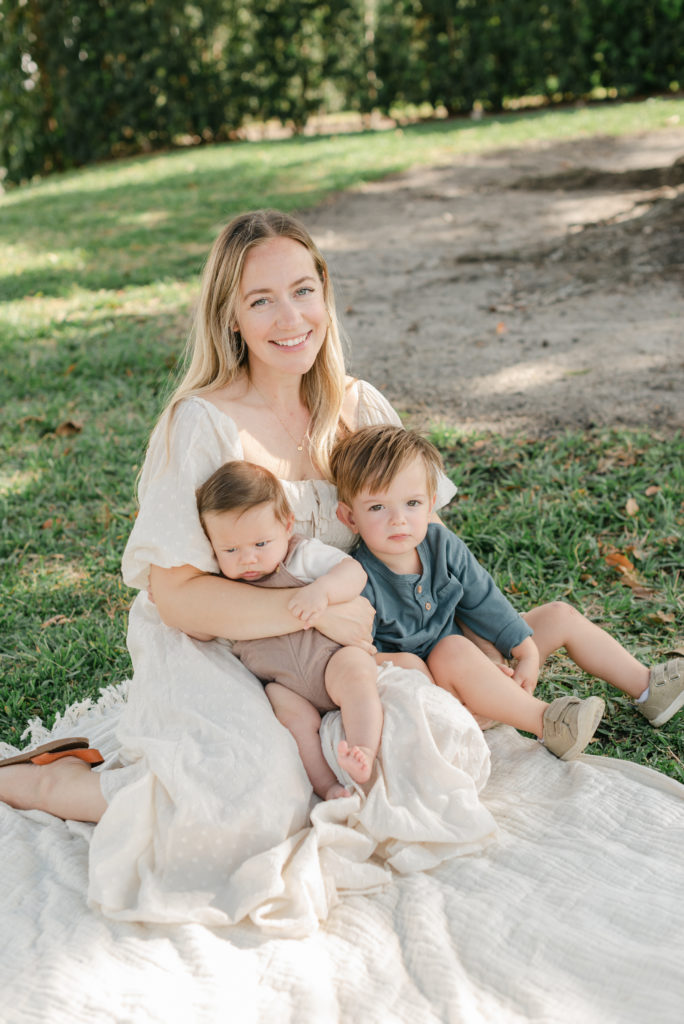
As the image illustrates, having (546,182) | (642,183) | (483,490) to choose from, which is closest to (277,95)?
(546,182)

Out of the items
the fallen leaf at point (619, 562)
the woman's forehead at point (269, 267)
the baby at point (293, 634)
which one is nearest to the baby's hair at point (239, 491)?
the baby at point (293, 634)

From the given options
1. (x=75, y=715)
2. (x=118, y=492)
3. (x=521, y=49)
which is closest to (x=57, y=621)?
(x=75, y=715)

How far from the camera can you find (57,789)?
2523 mm

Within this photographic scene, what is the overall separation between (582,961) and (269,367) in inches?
67.7

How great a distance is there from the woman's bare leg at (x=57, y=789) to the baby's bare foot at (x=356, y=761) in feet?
2.13

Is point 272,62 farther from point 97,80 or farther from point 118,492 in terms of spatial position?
point 118,492

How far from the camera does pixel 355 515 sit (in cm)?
267

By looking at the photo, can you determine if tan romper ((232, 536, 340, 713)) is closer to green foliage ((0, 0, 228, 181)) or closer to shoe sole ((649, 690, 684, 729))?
shoe sole ((649, 690, 684, 729))

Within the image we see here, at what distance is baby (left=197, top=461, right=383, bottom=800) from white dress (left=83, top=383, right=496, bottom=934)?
0.15ft

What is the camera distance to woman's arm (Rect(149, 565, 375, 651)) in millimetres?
2422

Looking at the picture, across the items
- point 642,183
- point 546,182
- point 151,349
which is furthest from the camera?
point 546,182

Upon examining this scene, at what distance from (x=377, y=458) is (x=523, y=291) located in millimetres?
4589

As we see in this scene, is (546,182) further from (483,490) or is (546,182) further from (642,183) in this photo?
(483,490)

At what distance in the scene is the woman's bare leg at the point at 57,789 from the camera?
2.48 metres
